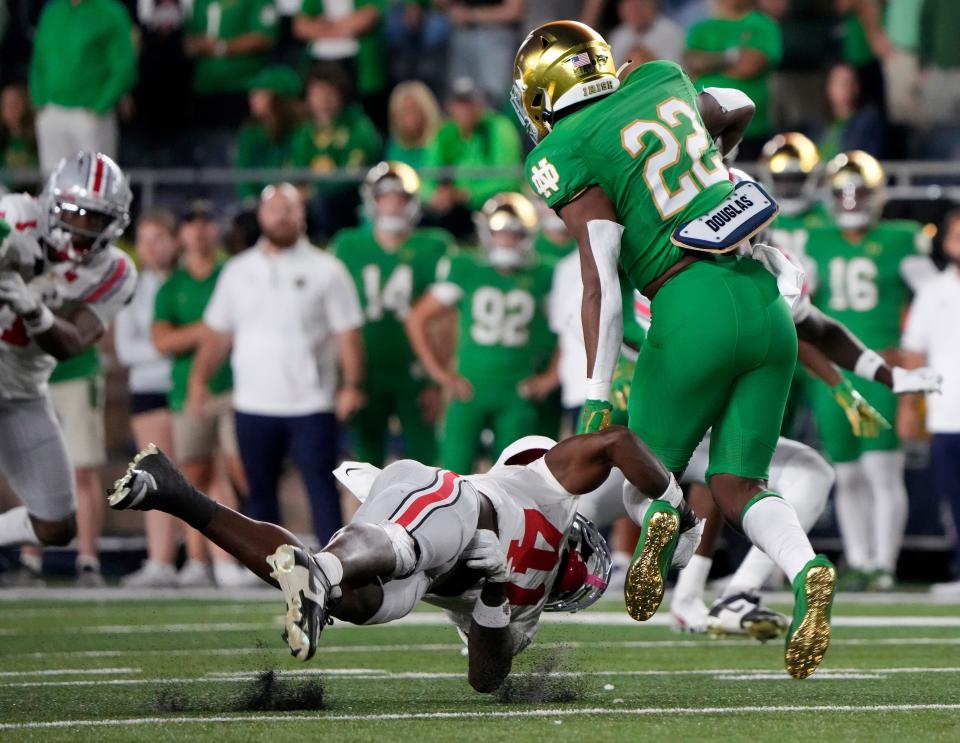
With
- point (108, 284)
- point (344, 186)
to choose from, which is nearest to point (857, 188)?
point (344, 186)

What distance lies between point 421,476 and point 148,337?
5940 mm

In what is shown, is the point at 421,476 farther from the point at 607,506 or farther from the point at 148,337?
the point at 148,337

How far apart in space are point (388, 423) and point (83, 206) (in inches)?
135

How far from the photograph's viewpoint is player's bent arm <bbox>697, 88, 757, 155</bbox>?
19.5 feet

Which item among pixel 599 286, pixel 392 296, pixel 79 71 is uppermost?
pixel 599 286

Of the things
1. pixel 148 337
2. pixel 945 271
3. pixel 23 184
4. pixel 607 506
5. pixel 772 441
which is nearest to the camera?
pixel 772 441

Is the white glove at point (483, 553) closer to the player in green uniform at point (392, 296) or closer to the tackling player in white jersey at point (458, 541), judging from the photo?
the tackling player in white jersey at point (458, 541)

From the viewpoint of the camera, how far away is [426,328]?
1026 centimetres

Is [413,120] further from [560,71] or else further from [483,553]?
[483,553]

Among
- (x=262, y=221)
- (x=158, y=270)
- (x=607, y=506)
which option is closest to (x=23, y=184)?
(x=158, y=270)

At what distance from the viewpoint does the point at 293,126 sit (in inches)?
470

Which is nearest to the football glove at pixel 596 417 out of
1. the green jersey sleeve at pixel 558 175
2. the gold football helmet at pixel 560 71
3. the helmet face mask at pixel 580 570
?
the helmet face mask at pixel 580 570

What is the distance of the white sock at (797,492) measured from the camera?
668 centimetres

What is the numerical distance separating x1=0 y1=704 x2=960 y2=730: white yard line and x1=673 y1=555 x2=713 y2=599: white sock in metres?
2.13
